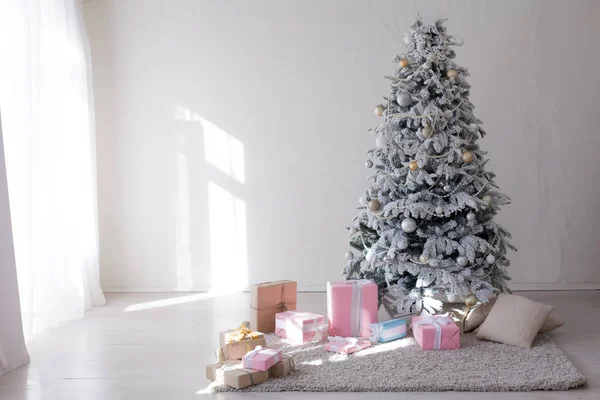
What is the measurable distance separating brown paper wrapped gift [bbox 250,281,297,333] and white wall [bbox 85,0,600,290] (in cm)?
132

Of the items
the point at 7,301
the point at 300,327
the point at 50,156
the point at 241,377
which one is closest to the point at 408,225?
the point at 300,327

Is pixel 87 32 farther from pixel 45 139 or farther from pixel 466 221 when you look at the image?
pixel 466 221

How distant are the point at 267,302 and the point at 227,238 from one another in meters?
1.52

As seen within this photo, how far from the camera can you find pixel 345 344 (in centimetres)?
319

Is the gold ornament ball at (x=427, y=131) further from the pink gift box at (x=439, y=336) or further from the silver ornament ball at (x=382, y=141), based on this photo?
the pink gift box at (x=439, y=336)

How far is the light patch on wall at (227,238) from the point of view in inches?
199

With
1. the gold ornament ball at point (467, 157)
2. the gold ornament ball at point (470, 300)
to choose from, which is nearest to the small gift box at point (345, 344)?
the gold ornament ball at point (470, 300)

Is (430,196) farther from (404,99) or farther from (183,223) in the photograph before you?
(183,223)

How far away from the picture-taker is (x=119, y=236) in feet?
17.0

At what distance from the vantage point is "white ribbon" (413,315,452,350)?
125 inches

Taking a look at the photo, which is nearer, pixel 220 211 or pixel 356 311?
pixel 356 311

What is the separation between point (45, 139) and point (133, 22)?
1.55 meters

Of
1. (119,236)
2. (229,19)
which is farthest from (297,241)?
(229,19)

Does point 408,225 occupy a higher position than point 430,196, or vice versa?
point 430,196
